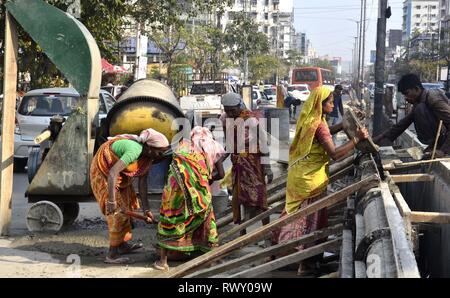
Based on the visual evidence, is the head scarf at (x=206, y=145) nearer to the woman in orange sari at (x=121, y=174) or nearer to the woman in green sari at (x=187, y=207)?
the woman in green sari at (x=187, y=207)

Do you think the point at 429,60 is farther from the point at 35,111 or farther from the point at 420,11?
the point at 420,11

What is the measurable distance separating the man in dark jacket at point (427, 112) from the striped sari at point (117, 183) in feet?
8.26

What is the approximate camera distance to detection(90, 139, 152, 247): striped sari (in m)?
6.62

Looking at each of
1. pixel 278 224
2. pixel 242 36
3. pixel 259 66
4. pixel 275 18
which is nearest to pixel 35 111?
pixel 278 224

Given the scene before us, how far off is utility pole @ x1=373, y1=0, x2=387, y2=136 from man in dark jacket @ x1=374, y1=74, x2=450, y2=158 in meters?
6.43

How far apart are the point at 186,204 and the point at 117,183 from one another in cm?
77

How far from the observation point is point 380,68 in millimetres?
13766

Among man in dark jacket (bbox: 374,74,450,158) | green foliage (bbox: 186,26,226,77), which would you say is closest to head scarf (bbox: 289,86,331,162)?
man in dark jacket (bbox: 374,74,450,158)

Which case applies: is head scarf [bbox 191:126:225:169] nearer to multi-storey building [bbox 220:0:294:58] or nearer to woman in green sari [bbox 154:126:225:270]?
woman in green sari [bbox 154:126:225:270]

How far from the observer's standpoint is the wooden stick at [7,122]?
24.7 feet

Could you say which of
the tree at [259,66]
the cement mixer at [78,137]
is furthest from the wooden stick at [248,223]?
the tree at [259,66]
